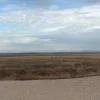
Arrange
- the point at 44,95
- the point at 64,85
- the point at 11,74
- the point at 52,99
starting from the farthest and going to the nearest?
the point at 11,74 → the point at 64,85 → the point at 44,95 → the point at 52,99

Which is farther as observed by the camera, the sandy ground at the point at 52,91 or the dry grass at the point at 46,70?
the dry grass at the point at 46,70

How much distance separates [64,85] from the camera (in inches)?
1008

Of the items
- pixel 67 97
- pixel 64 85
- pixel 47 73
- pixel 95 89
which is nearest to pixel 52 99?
pixel 67 97

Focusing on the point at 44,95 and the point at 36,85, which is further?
the point at 36,85

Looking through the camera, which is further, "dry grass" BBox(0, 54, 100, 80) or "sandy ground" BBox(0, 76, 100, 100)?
"dry grass" BBox(0, 54, 100, 80)

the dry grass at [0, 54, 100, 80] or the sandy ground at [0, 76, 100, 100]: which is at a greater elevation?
the dry grass at [0, 54, 100, 80]

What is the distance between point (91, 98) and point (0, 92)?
23.1 ft

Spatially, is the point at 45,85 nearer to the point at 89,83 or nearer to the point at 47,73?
the point at 89,83

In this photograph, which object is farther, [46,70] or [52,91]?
[46,70]

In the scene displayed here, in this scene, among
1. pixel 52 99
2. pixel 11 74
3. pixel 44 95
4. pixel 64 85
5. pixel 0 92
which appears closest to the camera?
pixel 52 99

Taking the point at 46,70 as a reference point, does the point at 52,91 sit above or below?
below

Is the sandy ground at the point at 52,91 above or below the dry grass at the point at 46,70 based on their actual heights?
below

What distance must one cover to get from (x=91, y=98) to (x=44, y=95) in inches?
131

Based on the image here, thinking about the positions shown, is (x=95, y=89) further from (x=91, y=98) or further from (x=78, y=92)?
(x=91, y=98)
